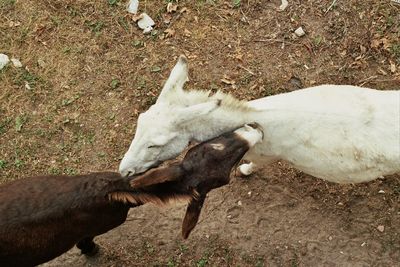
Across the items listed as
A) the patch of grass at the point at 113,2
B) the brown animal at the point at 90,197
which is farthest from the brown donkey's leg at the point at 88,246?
the patch of grass at the point at 113,2

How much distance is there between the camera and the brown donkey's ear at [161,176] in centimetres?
449

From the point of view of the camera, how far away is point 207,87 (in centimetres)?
694

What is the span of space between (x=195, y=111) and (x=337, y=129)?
4.32 ft

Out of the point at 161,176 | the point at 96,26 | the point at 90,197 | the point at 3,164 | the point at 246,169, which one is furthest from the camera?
the point at 96,26

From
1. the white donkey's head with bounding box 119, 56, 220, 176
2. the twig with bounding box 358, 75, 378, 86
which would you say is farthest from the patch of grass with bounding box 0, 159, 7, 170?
the twig with bounding box 358, 75, 378, 86

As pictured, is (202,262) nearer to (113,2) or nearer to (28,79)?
(28,79)

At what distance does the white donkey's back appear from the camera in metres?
4.94

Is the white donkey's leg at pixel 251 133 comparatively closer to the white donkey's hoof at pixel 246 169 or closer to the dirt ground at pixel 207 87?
the white donkey's hoof at pixel 246 169

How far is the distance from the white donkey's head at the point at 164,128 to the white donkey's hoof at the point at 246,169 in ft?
4.17

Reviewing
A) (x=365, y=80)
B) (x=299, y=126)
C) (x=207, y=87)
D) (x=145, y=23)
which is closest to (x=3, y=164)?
(x=145, y=23)

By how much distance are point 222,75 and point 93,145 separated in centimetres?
187

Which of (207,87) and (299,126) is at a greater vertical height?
(299,126)

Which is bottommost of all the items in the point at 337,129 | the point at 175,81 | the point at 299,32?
the point at 299,32

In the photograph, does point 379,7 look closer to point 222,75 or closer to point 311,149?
point 222,75
